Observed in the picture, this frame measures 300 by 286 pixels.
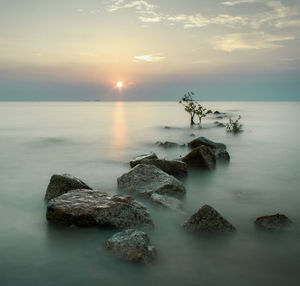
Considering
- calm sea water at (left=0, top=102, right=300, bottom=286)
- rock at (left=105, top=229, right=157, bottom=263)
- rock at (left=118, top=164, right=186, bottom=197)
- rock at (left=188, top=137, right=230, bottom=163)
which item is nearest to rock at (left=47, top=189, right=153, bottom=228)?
calm sea water at (left=0, top=102, right=300, bottom=286)

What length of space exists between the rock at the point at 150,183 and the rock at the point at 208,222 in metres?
2.45

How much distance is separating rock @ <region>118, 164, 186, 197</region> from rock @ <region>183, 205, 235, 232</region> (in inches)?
96.4

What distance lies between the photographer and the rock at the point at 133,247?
5734 mm

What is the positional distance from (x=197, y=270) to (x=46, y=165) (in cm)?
1200

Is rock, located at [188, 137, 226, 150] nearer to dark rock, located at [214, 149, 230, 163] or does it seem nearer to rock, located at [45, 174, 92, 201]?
dark rock, located at [214, 149, 230, 163]

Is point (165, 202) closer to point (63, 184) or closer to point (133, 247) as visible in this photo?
point (63, 184)

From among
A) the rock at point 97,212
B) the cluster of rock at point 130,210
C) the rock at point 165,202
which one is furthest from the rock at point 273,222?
the rock at point 97,212

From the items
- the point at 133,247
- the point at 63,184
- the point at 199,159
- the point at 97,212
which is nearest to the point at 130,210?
the point at 97,212

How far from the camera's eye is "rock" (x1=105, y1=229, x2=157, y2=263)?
5734 mm

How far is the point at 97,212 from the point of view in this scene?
714 cm

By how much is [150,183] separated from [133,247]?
4.07 metres

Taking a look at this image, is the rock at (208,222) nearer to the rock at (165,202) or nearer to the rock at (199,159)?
the rock at (165,202)

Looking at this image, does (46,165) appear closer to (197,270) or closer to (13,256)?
(13,256)

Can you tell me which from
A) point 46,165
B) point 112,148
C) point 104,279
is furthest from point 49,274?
point 112,148
